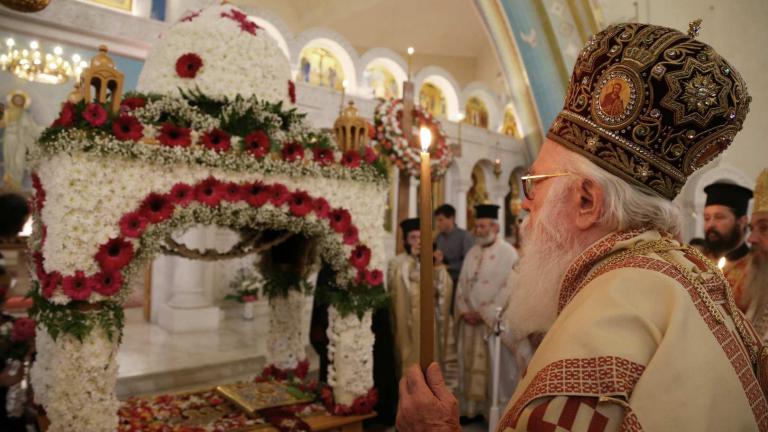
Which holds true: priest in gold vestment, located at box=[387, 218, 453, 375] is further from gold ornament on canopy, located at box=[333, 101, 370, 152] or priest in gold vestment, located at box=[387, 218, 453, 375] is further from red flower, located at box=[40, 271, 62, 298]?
red flower, located at box=[40, 271, 62, 298]

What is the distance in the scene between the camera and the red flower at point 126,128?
2.92 metres

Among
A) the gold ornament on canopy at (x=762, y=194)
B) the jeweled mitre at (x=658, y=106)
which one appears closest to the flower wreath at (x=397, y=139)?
the gold ornament on canopy at (x=762, y=194)

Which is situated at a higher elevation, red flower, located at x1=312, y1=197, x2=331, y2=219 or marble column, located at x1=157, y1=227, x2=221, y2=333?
red flower, located at x1=312, y1=197, x2=331, y2=219

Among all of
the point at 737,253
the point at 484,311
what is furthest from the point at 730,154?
the point at 484,311

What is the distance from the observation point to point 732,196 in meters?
3.42

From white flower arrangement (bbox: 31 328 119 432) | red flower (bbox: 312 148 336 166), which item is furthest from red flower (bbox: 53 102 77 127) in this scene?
red flower (bbox: 312 148 336 166)

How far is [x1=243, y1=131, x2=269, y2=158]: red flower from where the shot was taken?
11.0 feet

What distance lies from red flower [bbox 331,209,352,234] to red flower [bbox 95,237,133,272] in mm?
1314

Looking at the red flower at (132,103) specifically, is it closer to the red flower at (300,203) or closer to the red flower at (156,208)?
the red flower at (156,208)

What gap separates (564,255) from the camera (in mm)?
1308

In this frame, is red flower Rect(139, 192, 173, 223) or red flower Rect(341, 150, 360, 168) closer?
red flower Rect(139, 192, 173, 223)

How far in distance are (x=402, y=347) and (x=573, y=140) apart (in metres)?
4.17

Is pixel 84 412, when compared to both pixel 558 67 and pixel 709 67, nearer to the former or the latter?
pixel 709 67

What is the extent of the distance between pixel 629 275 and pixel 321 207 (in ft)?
9.10
